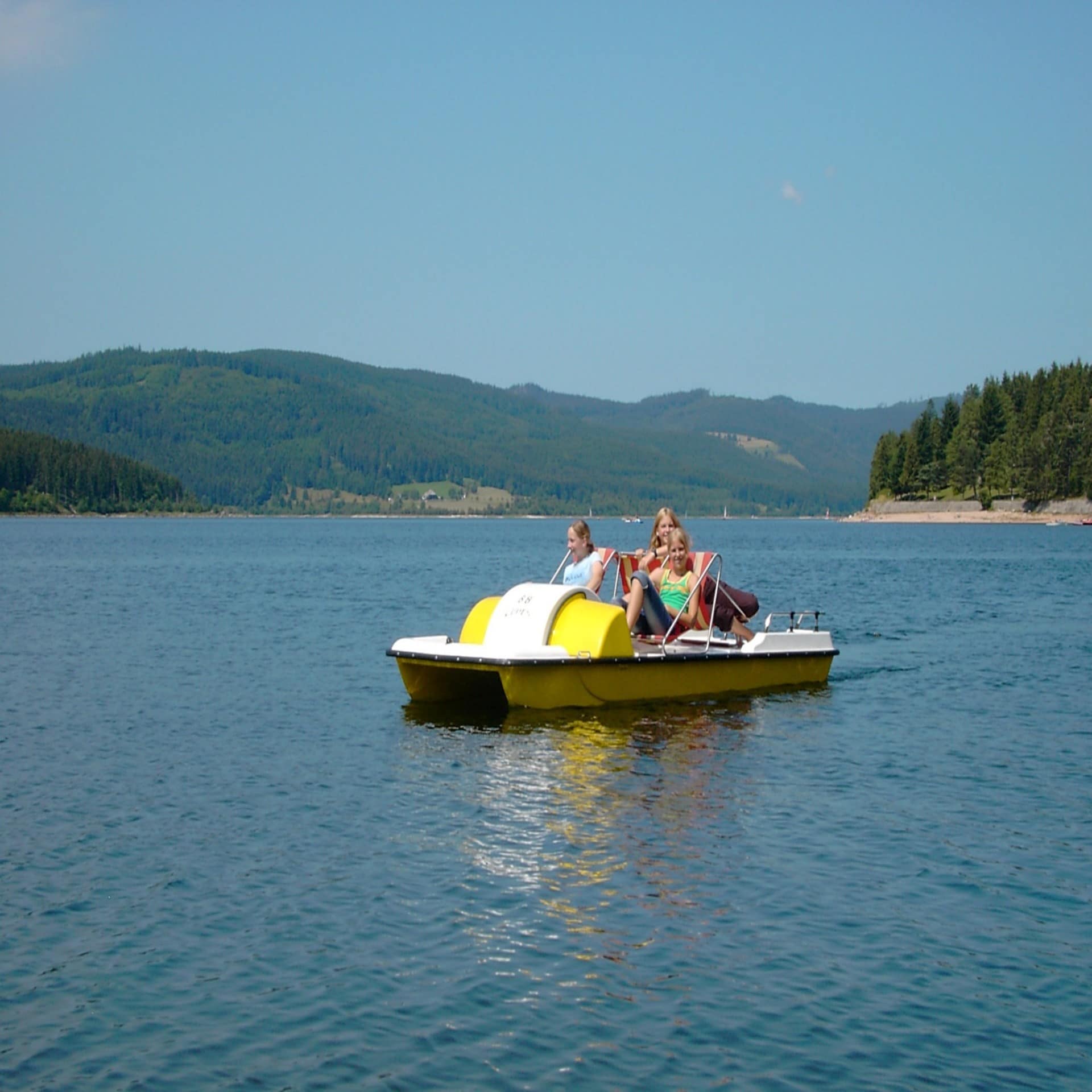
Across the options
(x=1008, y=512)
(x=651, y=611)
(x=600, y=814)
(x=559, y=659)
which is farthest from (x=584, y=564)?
(x=1008, y=512)

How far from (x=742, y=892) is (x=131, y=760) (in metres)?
8.85

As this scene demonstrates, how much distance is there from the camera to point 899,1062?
8523 mm

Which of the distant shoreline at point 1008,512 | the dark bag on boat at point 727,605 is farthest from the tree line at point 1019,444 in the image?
the dark bag on boat at point 727,605

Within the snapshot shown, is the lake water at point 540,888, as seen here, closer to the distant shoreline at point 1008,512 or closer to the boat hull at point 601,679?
the boat hull at point 601,679

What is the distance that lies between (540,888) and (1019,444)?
176330 millimetres

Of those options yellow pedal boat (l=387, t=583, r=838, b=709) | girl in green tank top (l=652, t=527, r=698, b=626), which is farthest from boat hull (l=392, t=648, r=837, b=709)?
girl in green tank top (l=652, t=527, r=698, b=626)

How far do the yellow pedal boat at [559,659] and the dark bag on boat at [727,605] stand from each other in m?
1.04

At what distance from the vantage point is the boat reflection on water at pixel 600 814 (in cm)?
1102

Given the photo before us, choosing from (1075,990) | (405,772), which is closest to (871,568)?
(405,772)

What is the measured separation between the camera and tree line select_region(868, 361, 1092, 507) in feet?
551

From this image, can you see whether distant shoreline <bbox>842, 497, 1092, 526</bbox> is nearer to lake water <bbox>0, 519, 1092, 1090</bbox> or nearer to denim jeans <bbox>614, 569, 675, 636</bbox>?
lake water <bbox>0, 519, 1092, 1090</bbox>

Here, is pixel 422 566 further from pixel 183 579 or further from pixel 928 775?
pixel 928 775

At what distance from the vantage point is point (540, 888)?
38.7 feet

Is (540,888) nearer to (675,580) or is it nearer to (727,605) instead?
(675,580)
